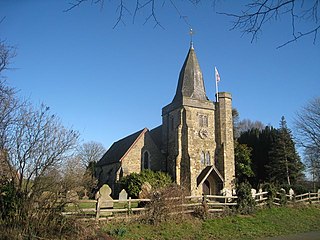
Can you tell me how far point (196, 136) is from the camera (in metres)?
38.6

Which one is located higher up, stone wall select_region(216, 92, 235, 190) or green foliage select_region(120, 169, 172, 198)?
stone wall select_region(216, 92, 235, 190)

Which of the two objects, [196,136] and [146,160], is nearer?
[196,136]

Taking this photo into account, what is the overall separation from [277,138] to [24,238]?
41.3 m

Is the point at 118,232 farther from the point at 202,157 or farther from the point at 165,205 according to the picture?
the point at 202,157

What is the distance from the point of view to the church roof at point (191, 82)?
4072cm


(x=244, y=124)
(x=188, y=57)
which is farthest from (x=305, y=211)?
(x=244, y=124)

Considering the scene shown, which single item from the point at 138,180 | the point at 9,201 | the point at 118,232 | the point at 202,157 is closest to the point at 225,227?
the point at 118,232

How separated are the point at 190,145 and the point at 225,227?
63.4 feet

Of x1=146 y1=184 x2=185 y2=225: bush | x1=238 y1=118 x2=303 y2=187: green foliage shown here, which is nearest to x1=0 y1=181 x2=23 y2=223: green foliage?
x1=146 y1=184 x2=185 y2=225: bush

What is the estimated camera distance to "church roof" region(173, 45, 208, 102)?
4072 centimetres

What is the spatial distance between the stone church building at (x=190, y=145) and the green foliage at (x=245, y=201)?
12755 millimetres

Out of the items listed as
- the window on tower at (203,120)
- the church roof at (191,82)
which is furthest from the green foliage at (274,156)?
the church roof at (191,82)

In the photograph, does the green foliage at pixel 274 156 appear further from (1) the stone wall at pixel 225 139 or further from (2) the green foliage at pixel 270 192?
(2) the green foliage at pixel 270 192

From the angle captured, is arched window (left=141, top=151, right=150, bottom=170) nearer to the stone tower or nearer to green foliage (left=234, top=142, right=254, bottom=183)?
the stone tower
